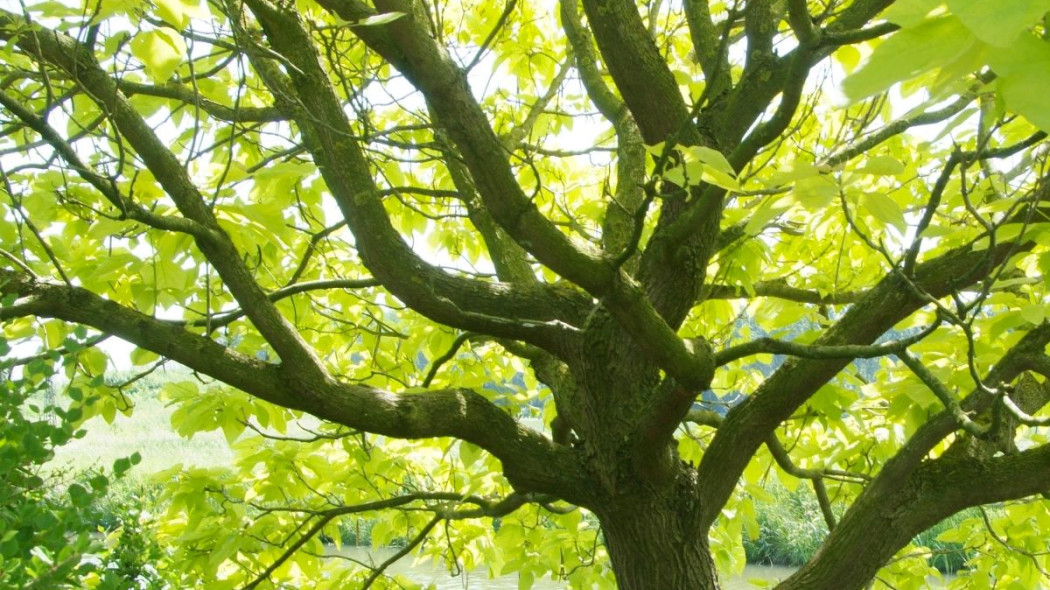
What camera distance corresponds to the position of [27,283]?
1.57 meters

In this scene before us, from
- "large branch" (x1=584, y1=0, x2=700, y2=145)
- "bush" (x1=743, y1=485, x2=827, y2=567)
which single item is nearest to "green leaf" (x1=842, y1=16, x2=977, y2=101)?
"large branch" (x1=584, y1=0, x2=700, y2=145)

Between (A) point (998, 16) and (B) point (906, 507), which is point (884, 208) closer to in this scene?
(A) point (998, 16)

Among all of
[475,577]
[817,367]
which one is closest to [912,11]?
[817,367]

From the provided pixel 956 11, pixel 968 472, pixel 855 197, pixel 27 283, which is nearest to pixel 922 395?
pixel 968 472

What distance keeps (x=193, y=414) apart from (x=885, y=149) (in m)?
2.22

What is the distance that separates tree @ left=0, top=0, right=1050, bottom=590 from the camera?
145cm

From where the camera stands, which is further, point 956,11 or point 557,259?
point 557,259

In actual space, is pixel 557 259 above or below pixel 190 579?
above

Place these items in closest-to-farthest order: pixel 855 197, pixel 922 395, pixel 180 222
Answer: pixel 855 197, pixel 180 222, pixel 922 395

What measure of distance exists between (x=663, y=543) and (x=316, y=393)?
868 millimetres

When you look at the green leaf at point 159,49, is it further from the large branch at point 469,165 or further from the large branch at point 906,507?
the large branch at point 906,507

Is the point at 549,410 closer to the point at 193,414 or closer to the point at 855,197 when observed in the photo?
the point at 193,414

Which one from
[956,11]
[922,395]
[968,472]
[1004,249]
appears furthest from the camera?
[968,472]

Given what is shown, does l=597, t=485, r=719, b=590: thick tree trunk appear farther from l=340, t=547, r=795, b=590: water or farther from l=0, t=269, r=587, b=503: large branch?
l=340, t=547, r=795, b=590: water
